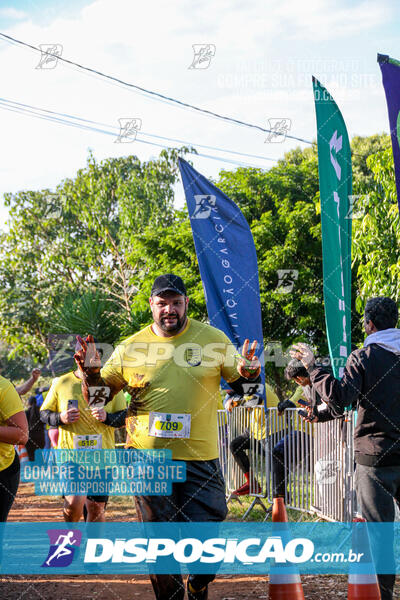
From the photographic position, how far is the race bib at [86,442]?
684 cm

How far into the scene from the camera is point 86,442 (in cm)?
686

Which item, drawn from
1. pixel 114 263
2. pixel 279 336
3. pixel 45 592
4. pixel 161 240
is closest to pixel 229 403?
pixel 45 592

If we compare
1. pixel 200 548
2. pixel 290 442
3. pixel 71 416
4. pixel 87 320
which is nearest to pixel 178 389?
pixel 200 548

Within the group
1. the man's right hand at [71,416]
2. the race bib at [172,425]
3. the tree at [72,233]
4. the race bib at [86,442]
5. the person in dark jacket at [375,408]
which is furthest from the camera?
the tree at [72,233]

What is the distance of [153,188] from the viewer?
1452 inches

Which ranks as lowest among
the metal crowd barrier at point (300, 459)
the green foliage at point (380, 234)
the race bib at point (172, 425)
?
the metal crowd barrier at point (300, 459)

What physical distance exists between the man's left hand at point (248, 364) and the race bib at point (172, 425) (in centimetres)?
46

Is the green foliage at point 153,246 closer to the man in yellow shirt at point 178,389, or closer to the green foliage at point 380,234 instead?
the green foliage at point 380,234

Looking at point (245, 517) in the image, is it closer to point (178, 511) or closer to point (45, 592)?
point (45, 592)

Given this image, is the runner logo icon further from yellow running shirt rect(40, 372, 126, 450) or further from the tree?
the tree

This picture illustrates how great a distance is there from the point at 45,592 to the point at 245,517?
371cm

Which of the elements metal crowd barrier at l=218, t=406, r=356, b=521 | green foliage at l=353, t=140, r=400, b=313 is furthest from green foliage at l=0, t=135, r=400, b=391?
metal crowd barrier at l=218, t=406, r=356, b=521

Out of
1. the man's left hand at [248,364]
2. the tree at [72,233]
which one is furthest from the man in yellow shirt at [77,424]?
the tree at [72,233]

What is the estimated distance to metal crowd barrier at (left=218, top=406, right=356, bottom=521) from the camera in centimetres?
702
